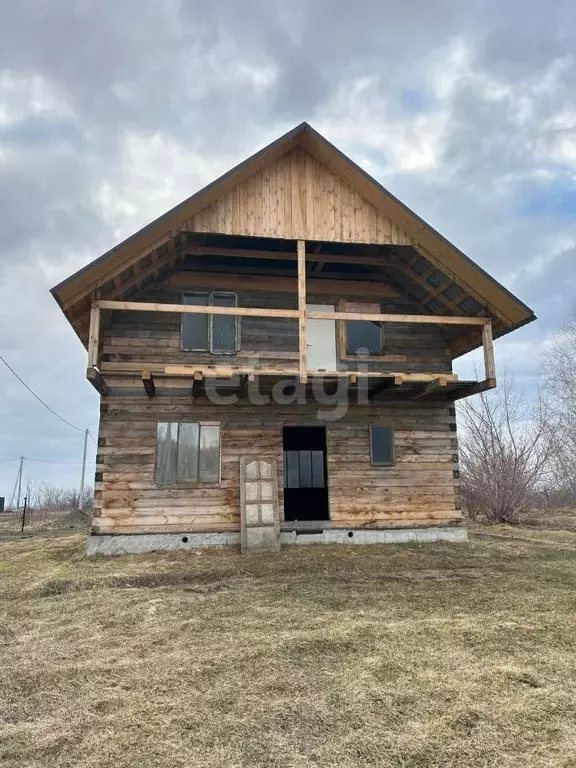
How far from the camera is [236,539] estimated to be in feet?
41.4

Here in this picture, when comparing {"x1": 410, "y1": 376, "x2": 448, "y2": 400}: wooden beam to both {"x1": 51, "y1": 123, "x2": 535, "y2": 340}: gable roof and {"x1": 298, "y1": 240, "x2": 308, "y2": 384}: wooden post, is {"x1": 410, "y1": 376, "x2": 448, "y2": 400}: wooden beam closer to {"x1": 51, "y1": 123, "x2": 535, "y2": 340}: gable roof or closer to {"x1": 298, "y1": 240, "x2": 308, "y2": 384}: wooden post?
{"x1": 51, "y1": 123, "x2": 535, "y2": 340}: gable roof

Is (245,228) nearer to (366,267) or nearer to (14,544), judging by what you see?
(366,267)

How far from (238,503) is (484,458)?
47.1ft

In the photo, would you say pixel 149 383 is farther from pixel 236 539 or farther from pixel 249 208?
pixel 249 208

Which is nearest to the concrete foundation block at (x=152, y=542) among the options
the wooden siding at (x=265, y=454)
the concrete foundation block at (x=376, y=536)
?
the wooden siding at (x=265, y=454)

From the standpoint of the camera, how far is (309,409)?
13594 millimetres

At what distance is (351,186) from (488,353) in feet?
15.9

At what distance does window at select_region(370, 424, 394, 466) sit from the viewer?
45.0ft

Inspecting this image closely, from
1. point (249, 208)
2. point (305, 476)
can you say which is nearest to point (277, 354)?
point (249, 208)

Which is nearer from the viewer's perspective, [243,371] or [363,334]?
[243,371]

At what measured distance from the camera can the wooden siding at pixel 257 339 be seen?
13.3 meters

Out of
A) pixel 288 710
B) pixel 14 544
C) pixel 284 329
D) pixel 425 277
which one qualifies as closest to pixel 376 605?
pixel 288 710

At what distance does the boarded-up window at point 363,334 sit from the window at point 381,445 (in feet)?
6.36

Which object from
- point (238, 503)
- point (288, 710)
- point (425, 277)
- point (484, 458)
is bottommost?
point (288, 710)
